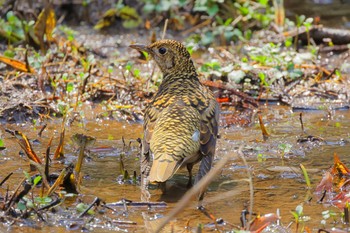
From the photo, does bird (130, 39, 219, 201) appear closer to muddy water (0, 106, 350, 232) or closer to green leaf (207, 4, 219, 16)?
muddy water (0, 106, 350, 232)

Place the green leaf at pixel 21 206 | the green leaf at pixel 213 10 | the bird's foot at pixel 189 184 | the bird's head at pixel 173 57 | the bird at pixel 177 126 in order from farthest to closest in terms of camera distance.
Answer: the green leaf at pixel 213 10, the bird's head at pixel 173 57, the bird's foot at pixel 189 184, the bird at pixel 177 126, the green leaf at pixel 21 206

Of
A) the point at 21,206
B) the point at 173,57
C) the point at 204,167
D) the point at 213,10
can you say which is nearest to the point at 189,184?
the point at 204,167

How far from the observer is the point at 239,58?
10406mm

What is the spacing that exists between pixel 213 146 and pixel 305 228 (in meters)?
1.36

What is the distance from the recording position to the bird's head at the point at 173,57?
7.45 m

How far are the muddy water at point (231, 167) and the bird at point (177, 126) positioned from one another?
0.24 metres

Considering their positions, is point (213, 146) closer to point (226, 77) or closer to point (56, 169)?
point (56, 169)

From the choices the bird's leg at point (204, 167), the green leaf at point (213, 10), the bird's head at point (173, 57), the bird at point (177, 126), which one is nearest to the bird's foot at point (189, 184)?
the bird at point (177, 126)

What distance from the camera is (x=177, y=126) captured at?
249 inches

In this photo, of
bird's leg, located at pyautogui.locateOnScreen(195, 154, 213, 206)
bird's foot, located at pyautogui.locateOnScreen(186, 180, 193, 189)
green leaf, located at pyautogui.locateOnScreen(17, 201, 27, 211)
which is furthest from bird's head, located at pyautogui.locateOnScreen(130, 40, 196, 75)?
green leaf, located at pyautogui.locateOnScreen(17, 201, 27, 211)

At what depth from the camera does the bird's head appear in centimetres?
745

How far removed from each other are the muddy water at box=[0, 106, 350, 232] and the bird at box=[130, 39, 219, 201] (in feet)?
0.79

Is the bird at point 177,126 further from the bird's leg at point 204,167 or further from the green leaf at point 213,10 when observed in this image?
the green leaf at point 213,10

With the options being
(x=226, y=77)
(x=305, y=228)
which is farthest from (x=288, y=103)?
(x=305, y=228)
